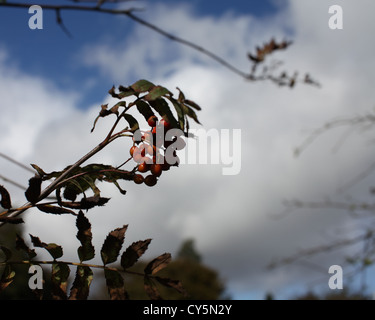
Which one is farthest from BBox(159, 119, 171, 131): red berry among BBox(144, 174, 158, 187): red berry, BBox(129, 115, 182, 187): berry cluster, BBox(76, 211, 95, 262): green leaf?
BBox(76, 211, 95, 262): green leaf

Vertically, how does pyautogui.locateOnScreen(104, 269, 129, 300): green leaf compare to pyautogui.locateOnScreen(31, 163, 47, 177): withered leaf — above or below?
below

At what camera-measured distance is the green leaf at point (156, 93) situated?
73 cm

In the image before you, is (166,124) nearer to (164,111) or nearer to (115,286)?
(164,111)

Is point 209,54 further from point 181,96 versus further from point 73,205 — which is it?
point 73,205

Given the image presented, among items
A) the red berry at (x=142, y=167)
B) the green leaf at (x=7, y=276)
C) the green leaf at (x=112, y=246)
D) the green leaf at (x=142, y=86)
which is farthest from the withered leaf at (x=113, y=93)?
the green leaf at (x=7, y=276)

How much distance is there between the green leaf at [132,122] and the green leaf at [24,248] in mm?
295

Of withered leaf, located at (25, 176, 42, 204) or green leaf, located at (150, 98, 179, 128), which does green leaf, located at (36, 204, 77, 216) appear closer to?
withered leaf, located at (25, 176, 42, 204)

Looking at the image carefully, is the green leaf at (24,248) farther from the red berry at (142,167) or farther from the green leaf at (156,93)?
the green leaf at (156,93)

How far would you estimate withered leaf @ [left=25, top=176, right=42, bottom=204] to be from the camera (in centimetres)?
72

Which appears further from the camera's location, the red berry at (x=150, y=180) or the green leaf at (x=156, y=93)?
the red berry at (x=150, y=180)

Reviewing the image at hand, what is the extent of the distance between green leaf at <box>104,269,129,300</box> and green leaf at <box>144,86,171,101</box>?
34 centimetres

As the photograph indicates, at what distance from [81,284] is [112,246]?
3.6 inches
